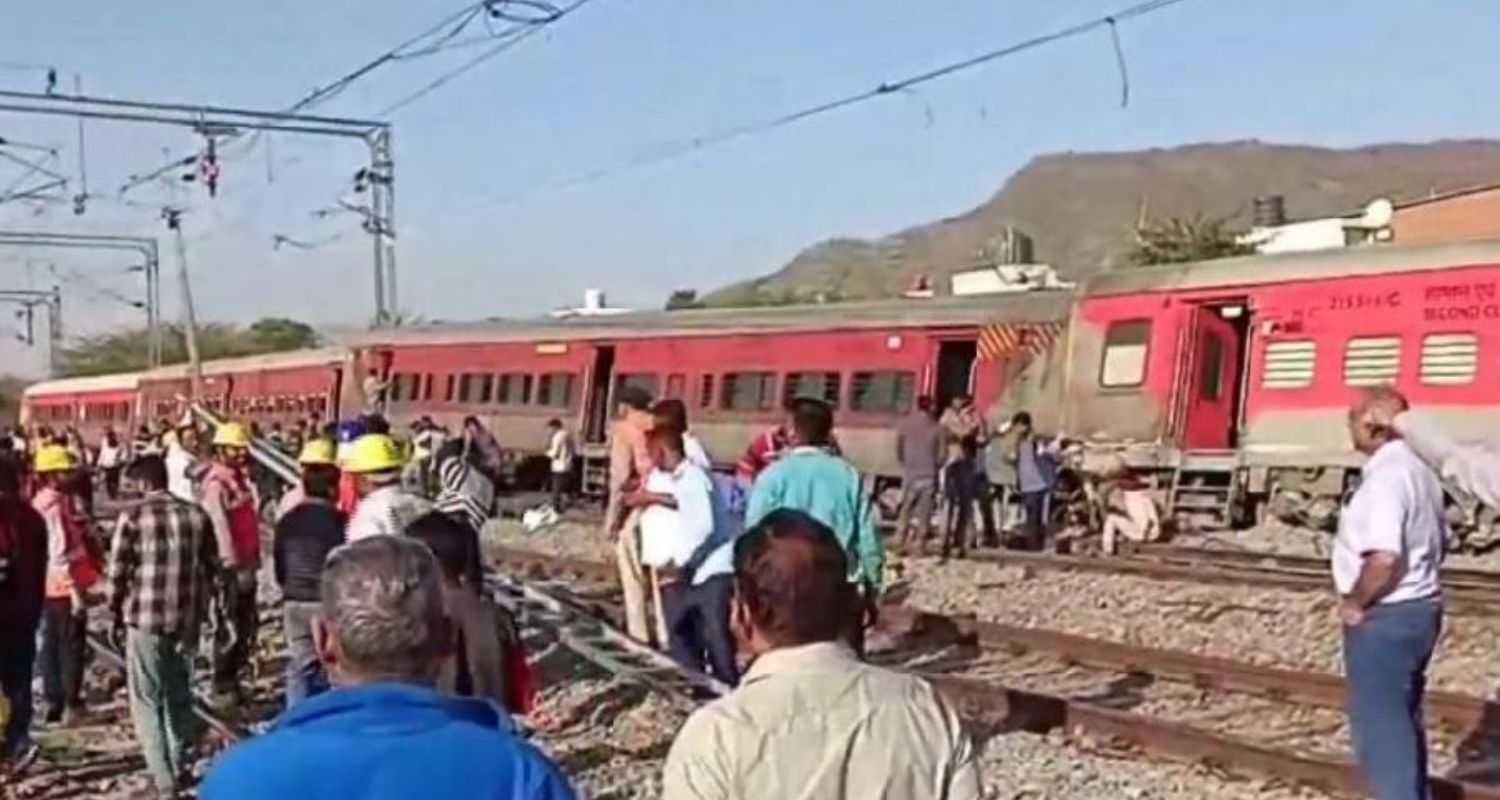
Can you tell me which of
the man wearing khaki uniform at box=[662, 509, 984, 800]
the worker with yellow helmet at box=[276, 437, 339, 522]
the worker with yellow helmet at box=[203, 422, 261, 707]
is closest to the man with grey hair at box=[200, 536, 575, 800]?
the man wearing khaki uniform at box=[662, 509, 984, 800]

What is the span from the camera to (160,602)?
9.58 meters

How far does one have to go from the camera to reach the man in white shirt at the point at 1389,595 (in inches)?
298

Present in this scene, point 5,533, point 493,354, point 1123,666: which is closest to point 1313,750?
point 1123,666

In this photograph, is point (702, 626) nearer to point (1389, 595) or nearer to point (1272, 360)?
point (1389, 595)

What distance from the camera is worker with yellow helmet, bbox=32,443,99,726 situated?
12078mm

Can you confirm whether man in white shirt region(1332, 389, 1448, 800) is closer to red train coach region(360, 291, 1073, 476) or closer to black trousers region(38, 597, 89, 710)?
black trousers region(38, 597, 89, 710)

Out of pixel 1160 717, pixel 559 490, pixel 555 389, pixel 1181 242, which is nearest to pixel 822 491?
pixel 1160 717

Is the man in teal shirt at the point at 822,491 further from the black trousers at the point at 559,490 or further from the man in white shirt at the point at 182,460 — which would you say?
the black trousers at the point at 559,490

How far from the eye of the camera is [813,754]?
389 cm

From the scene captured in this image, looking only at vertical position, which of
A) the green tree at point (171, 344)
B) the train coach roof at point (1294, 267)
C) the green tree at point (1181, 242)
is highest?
the green tree at point (1181, 242)

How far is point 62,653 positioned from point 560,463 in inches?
788

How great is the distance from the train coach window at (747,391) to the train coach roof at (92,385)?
29.2 meters

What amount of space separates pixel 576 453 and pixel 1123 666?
68.6 feet

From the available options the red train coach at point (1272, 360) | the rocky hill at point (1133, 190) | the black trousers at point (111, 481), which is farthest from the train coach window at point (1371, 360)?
the rocky hill at point (1133, 190)
